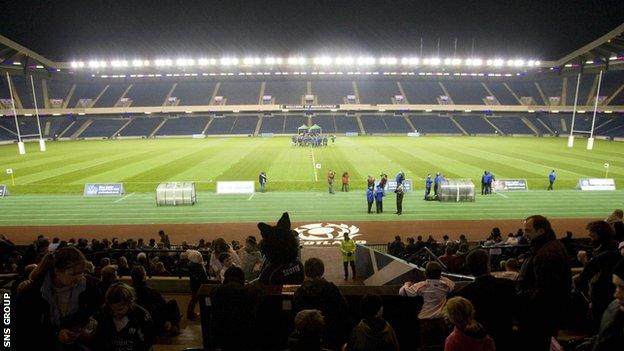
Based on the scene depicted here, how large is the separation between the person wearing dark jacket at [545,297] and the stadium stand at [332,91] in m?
79.5

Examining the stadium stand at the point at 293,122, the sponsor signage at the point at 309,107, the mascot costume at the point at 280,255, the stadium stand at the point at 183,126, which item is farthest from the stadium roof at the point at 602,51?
the stadium stand at the point at 183,126

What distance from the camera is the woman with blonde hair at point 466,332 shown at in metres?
3.36

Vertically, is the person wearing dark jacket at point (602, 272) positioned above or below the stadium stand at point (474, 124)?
below

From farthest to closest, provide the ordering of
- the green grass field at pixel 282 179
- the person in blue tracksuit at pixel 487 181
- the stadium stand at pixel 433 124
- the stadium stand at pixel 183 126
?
1. the stadium stand at pixel 433 124
2. the stadium stand at pixel 183 126
3. the person in blue tracksuit at pixel 487 181
4. the green grass field at pixel 282 179

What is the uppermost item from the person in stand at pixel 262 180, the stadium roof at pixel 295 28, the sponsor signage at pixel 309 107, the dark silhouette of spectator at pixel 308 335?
the stadium roof at pixel 295 28

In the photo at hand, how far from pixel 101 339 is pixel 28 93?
88.4 m

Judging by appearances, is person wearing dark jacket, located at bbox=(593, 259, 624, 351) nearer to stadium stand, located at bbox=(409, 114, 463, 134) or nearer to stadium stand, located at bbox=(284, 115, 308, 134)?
stadium stand, located at bbox=(284, 115, 308, 134)

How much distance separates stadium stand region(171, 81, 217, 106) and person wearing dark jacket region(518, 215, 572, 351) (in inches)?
3245

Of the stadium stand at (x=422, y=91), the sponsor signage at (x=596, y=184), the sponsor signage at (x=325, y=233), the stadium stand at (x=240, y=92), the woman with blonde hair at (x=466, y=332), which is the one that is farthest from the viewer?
the stadium stand at (x=240, y=92)

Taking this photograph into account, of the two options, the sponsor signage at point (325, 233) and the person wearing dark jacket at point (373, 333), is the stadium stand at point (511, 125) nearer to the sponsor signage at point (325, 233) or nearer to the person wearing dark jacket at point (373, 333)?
the sponsor signage at point (325, 233)

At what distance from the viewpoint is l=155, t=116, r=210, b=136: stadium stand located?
2936 inches

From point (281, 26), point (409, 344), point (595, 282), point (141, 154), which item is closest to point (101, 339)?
point (409, 344)

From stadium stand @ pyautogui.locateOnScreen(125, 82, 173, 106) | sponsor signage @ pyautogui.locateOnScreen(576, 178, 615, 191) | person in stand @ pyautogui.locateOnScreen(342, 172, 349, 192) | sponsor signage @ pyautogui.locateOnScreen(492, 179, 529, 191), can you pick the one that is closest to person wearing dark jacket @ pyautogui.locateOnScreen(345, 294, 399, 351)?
person in stand @ pyautogui.locateOnScreen(342, 172, 349, 192)

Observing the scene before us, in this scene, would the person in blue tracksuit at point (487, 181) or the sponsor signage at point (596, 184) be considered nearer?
the person in blue tracksuit at point (487, 181)
